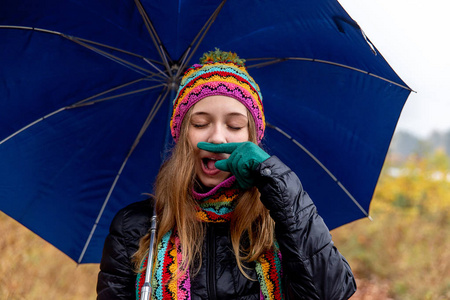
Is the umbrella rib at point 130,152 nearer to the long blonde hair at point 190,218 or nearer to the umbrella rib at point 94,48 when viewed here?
the umbrella rib at point 94,48

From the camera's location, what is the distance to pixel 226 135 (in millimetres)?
1816

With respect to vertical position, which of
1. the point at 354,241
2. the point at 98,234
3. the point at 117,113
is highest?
the point at 354,241

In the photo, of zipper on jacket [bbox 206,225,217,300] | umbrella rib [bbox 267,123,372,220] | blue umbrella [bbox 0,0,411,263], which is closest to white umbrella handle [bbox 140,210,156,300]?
zipper on jacket [bbox 206,225,217,300]

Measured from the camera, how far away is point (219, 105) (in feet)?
6.10

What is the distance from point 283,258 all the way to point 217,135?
55 cm

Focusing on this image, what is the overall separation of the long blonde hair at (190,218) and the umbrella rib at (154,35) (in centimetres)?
43

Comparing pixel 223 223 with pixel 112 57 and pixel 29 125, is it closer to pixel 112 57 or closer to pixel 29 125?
pixel 112 57

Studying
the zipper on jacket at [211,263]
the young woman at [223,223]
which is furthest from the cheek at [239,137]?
the zipper on jacket at [211,263]

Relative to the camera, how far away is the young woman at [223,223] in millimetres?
1554

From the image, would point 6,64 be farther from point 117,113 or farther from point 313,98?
point 313,98

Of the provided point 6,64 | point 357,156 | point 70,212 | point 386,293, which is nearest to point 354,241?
point 386,293

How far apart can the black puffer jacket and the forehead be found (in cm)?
36

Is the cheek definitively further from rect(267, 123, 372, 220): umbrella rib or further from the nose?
rect(267, 123, 372, 220): umbrella rib

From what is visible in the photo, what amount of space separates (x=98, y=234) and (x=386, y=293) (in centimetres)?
579
